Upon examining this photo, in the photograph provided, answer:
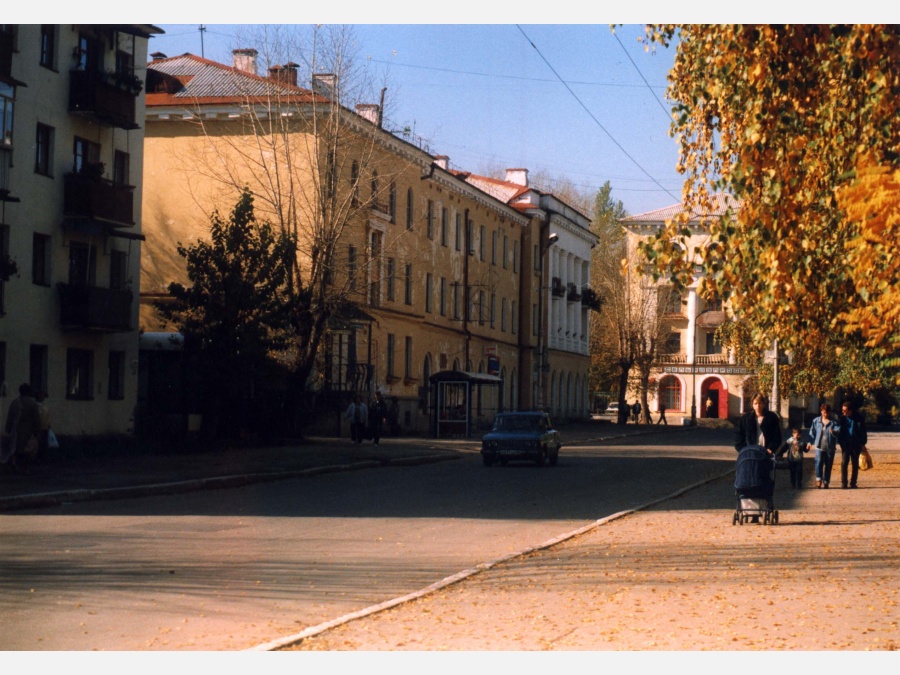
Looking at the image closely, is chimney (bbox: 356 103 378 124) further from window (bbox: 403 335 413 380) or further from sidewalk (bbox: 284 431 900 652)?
sidewalk (bbox: 284 431 900 652)

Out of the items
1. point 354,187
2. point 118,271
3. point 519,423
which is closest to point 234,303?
point 354,187

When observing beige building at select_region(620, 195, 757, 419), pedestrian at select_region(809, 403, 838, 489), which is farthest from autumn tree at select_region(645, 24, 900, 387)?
beige building at select_region(620, 195, 757, 419)

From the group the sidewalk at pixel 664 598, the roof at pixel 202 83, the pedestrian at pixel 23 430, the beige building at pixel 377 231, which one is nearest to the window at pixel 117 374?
the beige building at pixel 377 231

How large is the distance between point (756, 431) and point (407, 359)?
124 ft

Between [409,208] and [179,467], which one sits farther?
[409,208]

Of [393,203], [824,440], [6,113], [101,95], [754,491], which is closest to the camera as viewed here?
[754,491]

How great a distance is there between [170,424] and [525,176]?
4537cm

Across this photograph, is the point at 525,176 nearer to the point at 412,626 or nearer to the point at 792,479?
the point at 792,479

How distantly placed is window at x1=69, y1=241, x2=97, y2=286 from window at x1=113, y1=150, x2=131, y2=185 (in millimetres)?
2605

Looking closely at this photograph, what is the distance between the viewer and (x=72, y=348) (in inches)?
1476

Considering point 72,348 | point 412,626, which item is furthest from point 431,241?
point 412,626

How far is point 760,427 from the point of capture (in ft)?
62.6

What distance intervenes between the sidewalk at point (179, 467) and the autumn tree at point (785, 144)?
11.1 metres

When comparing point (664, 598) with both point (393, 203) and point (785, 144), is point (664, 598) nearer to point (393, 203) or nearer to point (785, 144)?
point (785, 144)
